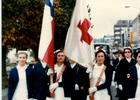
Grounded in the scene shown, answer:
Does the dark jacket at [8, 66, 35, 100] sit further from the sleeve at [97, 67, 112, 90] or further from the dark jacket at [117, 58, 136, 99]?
the dark jacket at [117, 58, 136, 99]

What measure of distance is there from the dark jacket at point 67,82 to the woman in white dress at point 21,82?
0.59 metres

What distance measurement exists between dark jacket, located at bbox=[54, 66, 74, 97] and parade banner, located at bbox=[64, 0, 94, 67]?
0.29 m

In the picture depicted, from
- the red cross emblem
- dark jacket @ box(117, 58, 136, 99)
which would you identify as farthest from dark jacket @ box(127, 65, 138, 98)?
dark jacket @ box(117, 58, 136, 99)

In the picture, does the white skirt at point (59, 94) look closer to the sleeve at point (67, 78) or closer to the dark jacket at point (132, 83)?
the sleeve at point (67, 78)

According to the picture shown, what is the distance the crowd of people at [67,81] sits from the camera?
4785 mm

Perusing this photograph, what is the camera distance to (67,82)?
5027mm

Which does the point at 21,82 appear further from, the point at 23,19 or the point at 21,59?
the point at 23,19

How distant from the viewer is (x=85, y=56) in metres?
5.10

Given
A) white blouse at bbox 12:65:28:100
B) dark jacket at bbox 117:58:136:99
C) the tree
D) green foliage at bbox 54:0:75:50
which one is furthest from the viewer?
green foliage at bbox 54:0:75:50

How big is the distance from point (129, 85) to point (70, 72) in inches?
47.9

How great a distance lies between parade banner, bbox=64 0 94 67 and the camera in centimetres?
512

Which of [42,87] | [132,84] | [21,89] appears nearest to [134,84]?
[132,84]

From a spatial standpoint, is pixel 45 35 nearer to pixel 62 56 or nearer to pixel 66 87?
pixel 62 56

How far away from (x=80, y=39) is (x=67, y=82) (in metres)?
0.93
